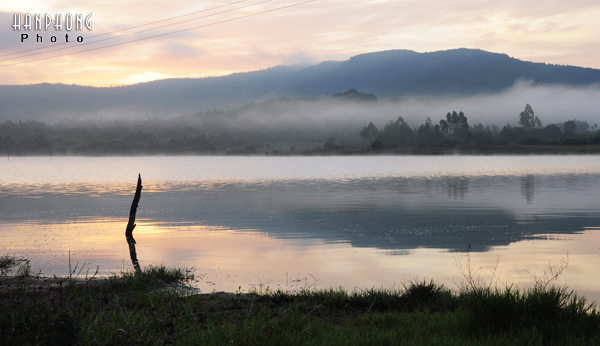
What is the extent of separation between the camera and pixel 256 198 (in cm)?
5366

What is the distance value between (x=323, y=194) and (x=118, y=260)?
3736 cm

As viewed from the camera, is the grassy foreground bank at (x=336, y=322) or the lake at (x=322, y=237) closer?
the grassy foreground bank at (x=336, y=322)

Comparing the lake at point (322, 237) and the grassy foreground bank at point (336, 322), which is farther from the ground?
the grassy foreground bank at point (336, 322)

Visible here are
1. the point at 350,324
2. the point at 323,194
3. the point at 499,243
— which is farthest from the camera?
the point at 323,194

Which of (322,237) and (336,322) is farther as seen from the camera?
(322,237)

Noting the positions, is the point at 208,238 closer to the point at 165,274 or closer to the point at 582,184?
the point at 165,274

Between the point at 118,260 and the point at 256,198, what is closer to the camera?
the point at 118,260

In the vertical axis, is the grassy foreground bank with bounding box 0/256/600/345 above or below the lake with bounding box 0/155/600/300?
above

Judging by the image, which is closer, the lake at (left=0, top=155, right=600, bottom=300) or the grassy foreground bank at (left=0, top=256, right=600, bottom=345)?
the grassy foreground bank at (left=0, top=256, right=600, bottom=345)

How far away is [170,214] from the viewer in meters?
40.6

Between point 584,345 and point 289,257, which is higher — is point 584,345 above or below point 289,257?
above

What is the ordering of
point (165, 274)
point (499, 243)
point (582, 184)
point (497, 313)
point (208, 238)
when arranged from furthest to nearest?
point (582, 184) < point (208, 238) < point (499, 243) < point (165, 274) < point (497, 313)

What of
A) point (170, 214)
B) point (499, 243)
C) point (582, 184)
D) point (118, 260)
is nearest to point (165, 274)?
point (118, 260)

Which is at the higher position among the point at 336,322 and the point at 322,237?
the point at 336,322
